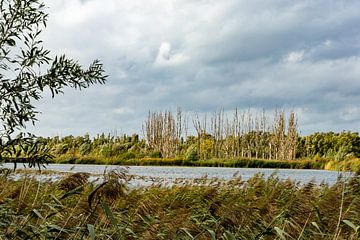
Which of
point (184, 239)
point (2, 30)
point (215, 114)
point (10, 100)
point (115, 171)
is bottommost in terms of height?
point (184, 239)

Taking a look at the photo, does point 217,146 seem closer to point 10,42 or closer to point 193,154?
point 193,154

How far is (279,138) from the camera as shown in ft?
135

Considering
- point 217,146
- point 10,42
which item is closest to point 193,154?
point 217,146

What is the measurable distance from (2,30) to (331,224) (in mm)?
3213

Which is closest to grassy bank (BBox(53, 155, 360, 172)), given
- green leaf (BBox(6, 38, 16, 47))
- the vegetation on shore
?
the vegetation on shore

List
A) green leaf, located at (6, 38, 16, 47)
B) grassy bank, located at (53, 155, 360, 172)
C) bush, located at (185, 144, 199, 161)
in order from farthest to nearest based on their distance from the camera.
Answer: bush, located at (185, 144, 199, 161) → grassy bank, located at (53, 155, 360, 172) → green leaf, located at (6, 38, 16, 47)

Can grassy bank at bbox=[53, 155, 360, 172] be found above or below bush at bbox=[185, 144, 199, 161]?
below

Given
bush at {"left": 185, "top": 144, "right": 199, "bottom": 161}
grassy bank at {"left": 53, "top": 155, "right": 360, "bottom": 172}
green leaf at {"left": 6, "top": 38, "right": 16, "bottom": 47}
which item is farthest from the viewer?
bush at {"left": 185, "top": 144, "right": 199, "bottom": 161}

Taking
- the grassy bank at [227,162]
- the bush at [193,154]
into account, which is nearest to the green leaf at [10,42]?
the grassy bank at [227,162]

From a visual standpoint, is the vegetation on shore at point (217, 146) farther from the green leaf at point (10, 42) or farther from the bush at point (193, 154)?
the green leaf at point (10, 42)

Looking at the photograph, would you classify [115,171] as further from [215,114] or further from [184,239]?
[215,114]

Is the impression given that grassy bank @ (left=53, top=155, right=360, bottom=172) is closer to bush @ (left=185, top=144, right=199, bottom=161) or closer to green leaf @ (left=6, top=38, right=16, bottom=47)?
bush @ (left=185, top=144, right=199, bottom=161)

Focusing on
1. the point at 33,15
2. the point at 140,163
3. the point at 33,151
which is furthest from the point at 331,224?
the point at 140,163

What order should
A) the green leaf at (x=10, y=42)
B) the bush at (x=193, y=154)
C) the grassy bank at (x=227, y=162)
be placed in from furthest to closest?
the bush at (x=193, y=154) → the grassy bank at (x=227, y=162) → the green leaf at (x=10, y=42)
